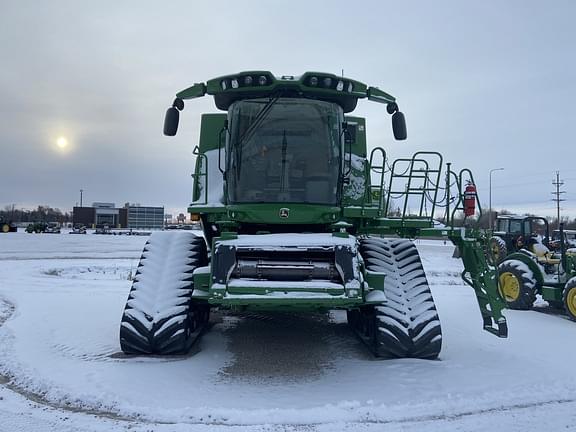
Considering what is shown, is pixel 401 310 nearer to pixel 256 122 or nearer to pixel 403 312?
pixel 403 312

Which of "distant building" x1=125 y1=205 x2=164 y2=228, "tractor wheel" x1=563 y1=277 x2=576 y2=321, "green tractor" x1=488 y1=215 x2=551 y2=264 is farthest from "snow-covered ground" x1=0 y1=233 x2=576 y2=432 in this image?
"distant building" x1=125 y1=205 x2=164 y2=228

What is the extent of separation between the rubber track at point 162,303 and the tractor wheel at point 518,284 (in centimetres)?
734

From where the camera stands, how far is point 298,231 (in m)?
6.43

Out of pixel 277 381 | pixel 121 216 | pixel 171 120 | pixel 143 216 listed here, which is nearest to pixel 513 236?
pixel 171 120

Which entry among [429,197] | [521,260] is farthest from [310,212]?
[521,260]

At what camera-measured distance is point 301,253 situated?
5555 mm

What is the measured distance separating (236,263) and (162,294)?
1.23 m

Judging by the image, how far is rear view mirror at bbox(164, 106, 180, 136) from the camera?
22.3 ft

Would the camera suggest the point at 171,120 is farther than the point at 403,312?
Yes

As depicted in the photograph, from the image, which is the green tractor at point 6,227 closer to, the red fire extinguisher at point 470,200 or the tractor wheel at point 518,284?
the tractor wheel at point 518,284

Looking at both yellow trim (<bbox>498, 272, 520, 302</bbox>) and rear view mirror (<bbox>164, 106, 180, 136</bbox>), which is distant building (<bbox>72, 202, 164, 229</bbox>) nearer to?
yellow trim (<bbox>498, 272, 520, 302</bbox>)

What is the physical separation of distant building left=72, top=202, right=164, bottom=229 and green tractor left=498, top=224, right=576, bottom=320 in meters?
95.3

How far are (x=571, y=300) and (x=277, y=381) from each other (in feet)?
24.1

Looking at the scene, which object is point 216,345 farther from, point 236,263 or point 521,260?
point 521,260
